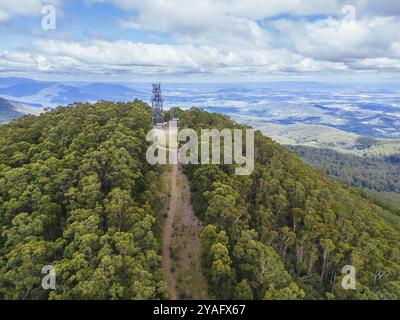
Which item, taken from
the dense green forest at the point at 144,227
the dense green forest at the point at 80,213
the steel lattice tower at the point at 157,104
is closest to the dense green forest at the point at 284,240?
the dense green forest at the point at 144,227

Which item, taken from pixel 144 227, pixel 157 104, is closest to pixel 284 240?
pixel 144 227

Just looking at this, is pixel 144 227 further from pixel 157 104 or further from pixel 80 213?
pixel 157 104

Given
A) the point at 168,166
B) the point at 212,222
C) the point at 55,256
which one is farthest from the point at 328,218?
the point at 55,256

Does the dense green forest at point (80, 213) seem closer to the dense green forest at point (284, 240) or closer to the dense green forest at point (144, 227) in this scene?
the dense green forest at point (144, 227)

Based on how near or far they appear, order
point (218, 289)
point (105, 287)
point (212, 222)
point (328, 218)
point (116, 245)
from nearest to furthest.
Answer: point (105, 287) < point (116, 245) < point (218, 289) < point (212, 222) < point (328, 218)

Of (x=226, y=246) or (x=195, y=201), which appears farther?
(x=195, y=201)
